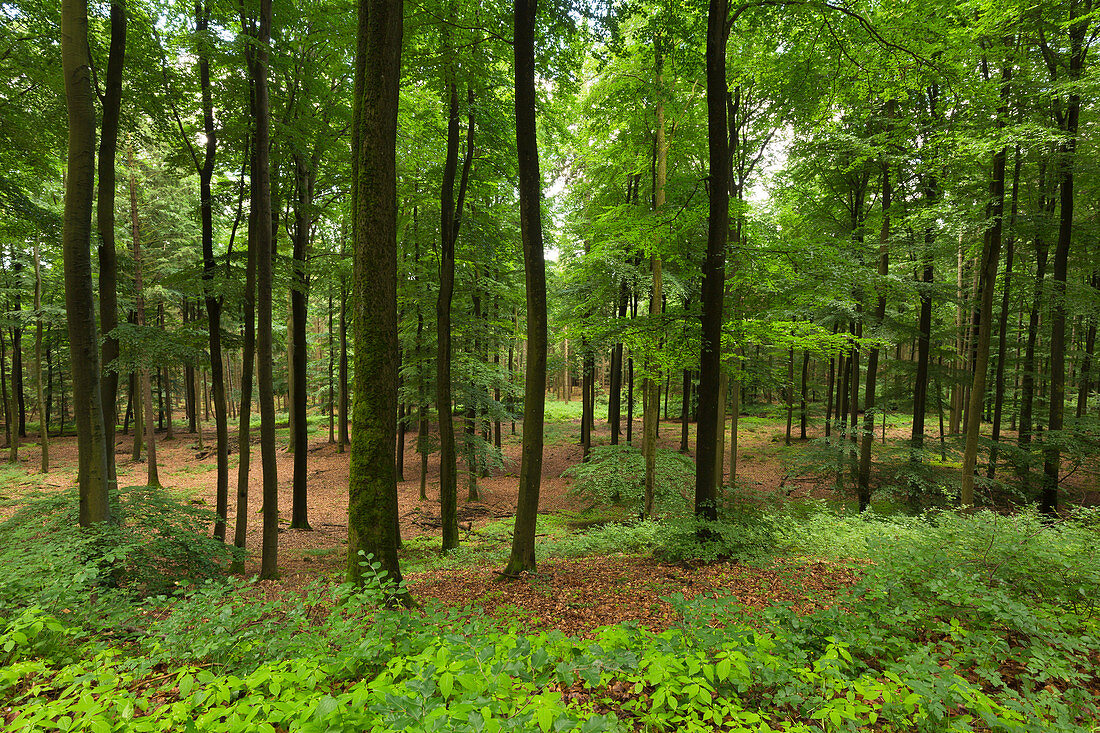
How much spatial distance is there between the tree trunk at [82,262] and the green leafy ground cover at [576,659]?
73 centimetres

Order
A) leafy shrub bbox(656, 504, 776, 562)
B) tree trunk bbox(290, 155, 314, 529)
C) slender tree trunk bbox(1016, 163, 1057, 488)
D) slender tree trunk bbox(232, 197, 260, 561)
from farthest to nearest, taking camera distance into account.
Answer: slender tree trunk bbox(1016, 163, 1057, 488) < tree trunk bbox(290, 155, 314, 529) < slender tree trunk bbox(232, 197, 260, 561) < leafy shrub bbox(656, 504, 776, 562)

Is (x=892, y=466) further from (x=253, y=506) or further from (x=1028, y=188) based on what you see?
(x=253, y=506)

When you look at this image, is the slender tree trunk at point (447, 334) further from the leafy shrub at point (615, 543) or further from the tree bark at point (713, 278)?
the tree bark at point (713, 278)

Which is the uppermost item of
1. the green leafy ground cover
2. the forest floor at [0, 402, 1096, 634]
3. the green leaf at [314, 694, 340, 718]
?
the green leaf at [314, 694, 340, 718]

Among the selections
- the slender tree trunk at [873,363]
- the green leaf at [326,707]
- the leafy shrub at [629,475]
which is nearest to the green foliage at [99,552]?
the green leaf at [326,707]

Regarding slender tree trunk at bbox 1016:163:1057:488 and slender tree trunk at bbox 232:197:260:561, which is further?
slender tree trunk at bbox 1016:163:1057:488

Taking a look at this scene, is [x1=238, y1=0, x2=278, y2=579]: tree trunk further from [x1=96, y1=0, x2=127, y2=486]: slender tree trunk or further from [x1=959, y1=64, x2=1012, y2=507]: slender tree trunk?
[x1=959, y1=64, x2=1012, y2=507]: slender tree trunk

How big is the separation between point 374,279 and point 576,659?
14.4 ft

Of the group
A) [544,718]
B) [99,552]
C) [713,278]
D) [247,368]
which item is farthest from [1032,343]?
[99,552]

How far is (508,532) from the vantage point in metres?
11.3

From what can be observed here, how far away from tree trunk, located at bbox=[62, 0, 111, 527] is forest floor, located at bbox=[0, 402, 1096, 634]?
303 centimetres

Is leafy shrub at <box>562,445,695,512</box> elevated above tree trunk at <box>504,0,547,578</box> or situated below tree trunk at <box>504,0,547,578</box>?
below

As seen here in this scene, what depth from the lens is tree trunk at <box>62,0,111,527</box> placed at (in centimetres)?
525

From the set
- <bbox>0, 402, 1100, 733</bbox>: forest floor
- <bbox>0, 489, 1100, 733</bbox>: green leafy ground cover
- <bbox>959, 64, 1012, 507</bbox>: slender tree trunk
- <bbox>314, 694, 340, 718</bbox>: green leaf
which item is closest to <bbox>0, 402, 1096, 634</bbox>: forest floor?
<bbox>0, 402, 1100, 733</bbox>: forest floor
